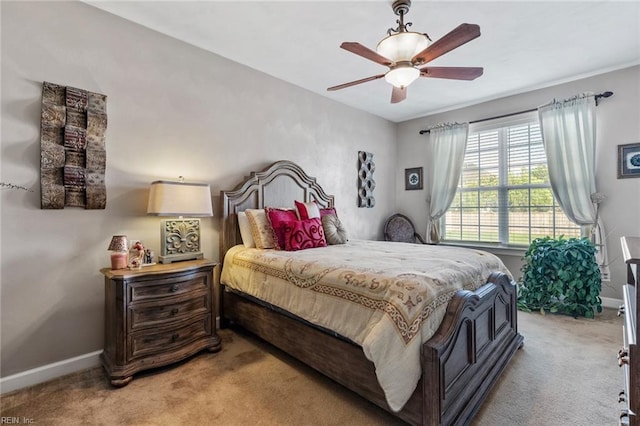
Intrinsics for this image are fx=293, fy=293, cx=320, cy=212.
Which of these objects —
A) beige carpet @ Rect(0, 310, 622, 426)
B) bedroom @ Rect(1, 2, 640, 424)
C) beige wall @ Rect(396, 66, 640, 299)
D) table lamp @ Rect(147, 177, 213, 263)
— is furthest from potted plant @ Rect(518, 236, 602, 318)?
table lamp @ Rect(147, 177, 213, 263)

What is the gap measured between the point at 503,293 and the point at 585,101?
2.94m

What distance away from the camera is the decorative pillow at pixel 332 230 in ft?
10.4

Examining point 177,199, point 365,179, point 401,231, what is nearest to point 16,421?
point 177,199

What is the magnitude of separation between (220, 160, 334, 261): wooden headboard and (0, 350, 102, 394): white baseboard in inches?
49.8

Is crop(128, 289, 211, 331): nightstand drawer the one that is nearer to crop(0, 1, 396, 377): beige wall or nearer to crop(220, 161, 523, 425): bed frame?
crop(220, 161, 523, 425): bed frame

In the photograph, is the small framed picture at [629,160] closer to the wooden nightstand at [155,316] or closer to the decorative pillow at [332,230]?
the decorative pillow at [332,230]

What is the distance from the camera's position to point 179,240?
2570 millimetres

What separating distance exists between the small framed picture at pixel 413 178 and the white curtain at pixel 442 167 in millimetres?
203

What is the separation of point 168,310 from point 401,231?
3.78 meters

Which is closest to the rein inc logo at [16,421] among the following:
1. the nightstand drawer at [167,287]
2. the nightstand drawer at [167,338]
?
the nightstand drawer at [167,338]

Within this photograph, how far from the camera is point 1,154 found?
1.94 m

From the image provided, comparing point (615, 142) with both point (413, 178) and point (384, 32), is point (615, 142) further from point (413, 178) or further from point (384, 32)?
point (384, 32)

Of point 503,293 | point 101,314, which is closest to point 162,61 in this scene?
point 101,314

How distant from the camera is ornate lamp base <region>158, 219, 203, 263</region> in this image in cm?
247
